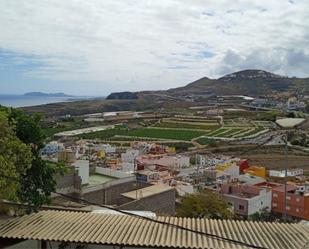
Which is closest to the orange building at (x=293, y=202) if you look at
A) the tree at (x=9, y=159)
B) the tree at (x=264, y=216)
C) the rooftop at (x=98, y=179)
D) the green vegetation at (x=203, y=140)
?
the tree at (x=264, y=216)

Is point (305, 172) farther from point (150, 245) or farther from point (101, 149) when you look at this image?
point (150, 245)

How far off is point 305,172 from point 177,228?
116ft

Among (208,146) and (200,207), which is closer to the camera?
(200,207)

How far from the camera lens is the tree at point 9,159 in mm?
7142

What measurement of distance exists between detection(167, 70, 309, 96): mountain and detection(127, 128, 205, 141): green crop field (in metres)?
66.7

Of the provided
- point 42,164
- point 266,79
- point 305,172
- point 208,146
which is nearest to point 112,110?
point 266,79

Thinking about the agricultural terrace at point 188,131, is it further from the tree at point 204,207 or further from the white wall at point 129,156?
the tree at point 204,207

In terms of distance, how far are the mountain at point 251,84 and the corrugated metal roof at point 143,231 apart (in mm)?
128922

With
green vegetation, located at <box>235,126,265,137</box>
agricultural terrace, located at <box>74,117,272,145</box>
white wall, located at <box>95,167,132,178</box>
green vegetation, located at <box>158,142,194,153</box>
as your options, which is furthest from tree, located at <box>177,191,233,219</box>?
green vegetation, located at <box>235,126,265,137</box>

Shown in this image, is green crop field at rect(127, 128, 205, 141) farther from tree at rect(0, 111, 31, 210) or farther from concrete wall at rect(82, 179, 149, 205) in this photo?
tree at rect(0, 111, 31, 210)

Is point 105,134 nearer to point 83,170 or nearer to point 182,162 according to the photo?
point 182,162

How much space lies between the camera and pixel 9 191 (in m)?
7.27

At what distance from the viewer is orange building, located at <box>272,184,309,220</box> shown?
22891 millimetres

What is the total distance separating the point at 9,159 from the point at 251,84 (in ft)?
465
